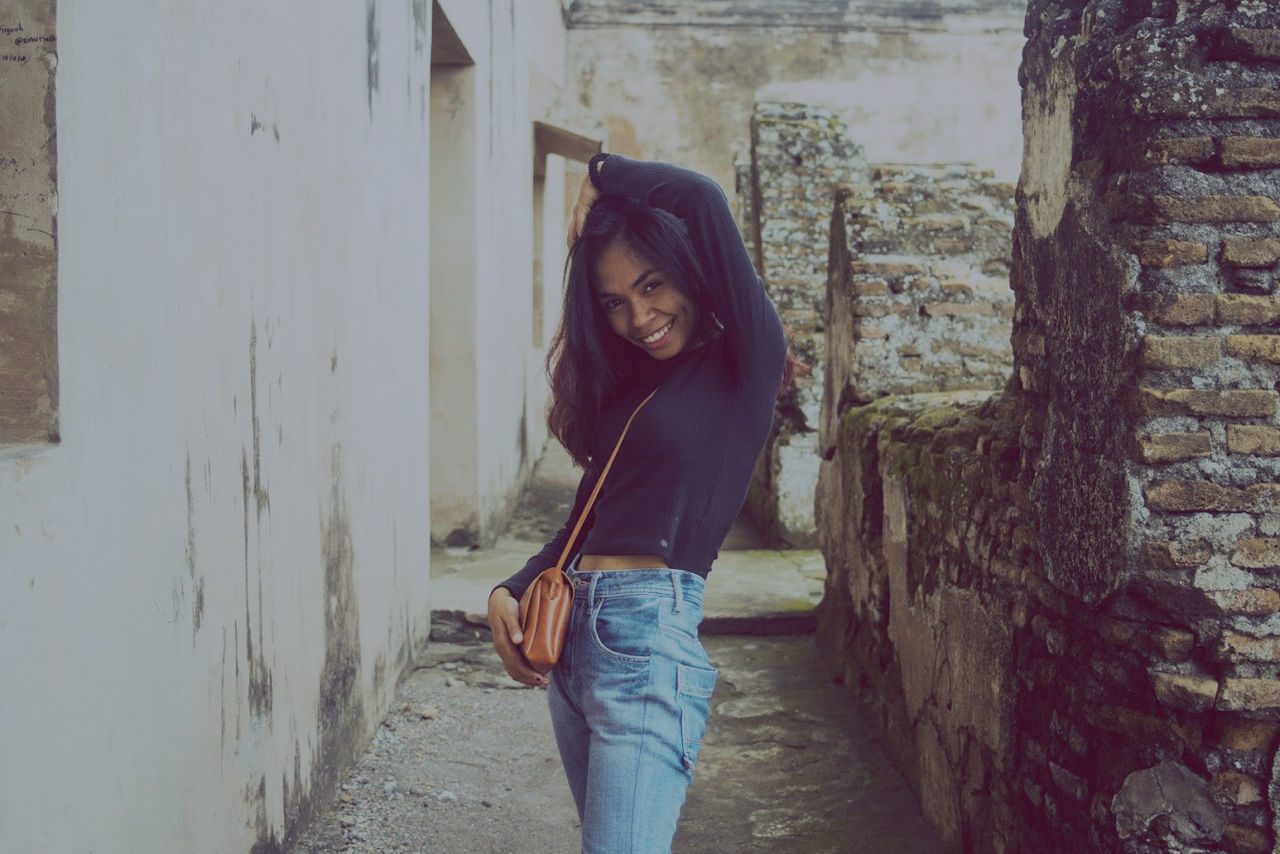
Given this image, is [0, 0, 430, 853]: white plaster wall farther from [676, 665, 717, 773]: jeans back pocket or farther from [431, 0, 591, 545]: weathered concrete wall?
[431, 0, 591, 545]: weathered concrete wall

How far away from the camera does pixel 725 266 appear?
2016 mm

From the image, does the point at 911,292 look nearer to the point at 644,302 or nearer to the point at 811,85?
the point at 644,302

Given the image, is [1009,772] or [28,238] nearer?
[28,238]

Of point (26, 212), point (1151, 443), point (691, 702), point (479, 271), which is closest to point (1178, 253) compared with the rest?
point (1151, 443)

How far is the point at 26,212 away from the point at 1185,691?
6.77 feet

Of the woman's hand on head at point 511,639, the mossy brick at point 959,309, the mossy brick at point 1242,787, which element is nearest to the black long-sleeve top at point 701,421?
the woman's hand on head at point 511,639

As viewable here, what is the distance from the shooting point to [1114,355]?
2258 millimetres

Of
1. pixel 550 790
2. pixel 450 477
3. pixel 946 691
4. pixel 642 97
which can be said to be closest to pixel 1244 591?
pixel 946 691

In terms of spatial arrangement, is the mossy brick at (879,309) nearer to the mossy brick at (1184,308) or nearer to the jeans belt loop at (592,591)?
the mossy brick at (1184,308)

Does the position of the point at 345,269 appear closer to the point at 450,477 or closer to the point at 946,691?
the point at 946,691

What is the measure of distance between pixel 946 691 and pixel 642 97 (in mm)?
12118

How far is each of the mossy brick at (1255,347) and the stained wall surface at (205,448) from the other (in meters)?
1.95

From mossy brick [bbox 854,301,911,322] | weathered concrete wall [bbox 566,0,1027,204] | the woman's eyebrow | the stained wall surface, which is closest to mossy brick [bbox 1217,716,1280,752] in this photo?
the woman's eyebrow

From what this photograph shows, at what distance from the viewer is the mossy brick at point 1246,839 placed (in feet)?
6.97
